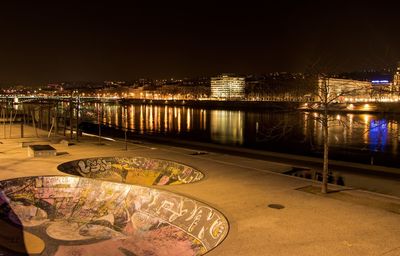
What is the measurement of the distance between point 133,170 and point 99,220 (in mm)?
5498

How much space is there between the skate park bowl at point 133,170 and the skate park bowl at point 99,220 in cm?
272

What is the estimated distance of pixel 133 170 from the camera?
688 inches

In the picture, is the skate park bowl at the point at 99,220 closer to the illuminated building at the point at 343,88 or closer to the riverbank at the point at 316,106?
the illuminated building at the point at 343,88

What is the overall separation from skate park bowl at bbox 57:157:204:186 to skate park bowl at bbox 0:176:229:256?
107 inches

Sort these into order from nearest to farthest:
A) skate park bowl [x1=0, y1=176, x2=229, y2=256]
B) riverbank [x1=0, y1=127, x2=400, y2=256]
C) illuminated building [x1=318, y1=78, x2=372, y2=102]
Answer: riverbank [x1=0, y1=127, x2=400, y2=256] → skate park bowl [x1=0, y1=176, x2=229, y2=256] → illuminated building [x1=318, y1=78, x2=372, y2=102]

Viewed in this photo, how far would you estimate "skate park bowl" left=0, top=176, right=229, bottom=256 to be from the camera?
980 centimetres

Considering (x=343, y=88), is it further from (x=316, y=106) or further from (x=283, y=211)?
(x=283, y=211)

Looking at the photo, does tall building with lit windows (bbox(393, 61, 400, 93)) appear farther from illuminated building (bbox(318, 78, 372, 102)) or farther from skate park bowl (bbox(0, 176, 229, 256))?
skate park bowl (bbox(0, 176, 229, 256))

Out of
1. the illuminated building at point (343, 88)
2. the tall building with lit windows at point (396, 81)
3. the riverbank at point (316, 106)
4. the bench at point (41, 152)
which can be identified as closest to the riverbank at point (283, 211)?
the bench at point (41, 152)

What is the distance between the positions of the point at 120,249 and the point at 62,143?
1301 cm

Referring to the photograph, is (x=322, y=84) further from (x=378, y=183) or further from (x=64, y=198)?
(x=64, y=198)

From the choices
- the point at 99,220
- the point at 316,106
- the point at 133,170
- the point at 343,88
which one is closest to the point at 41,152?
the point at 133,170

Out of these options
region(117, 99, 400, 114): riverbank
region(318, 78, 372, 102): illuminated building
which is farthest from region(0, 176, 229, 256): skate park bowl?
region(117, 99, 400, 114): riverbank

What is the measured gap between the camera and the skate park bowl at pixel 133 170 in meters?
16.0
